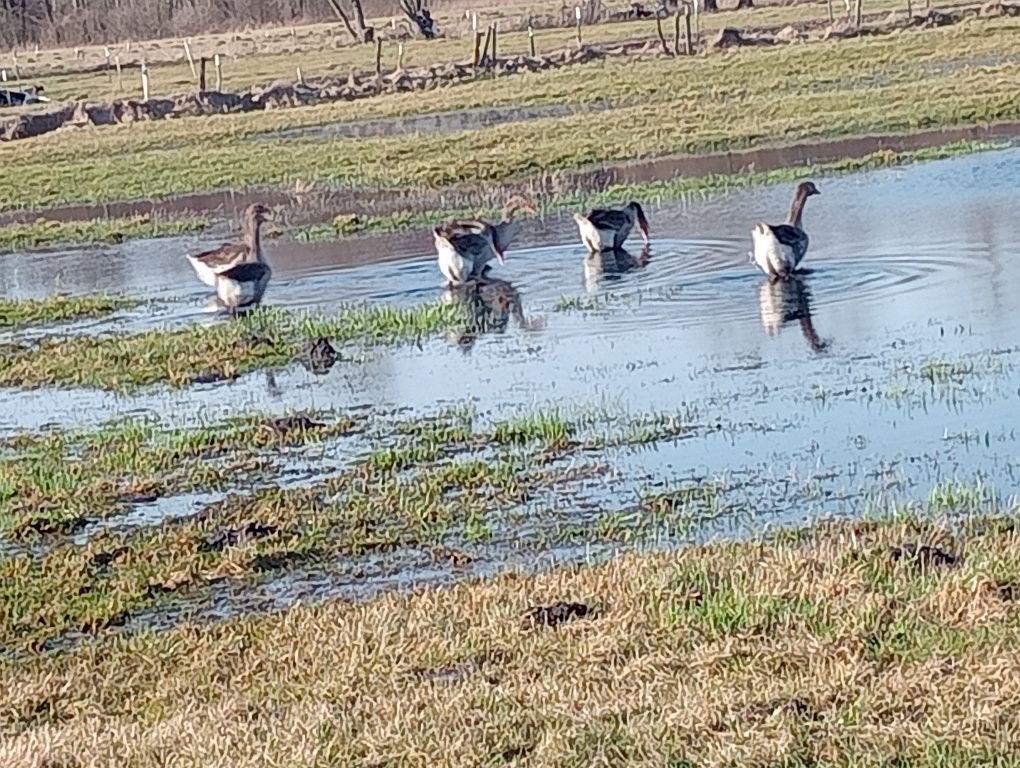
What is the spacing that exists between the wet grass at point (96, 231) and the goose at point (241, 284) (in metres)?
8.02

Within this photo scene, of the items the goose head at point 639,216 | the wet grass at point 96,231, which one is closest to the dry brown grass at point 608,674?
the goose head at point 639,216

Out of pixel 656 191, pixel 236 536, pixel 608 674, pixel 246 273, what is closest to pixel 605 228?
pixel 246 273

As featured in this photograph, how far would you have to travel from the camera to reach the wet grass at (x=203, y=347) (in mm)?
14344

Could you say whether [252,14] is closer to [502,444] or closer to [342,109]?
[342,109]

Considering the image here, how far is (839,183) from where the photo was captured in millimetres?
22984

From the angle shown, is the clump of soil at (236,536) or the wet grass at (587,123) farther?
the wet grass at (587,123)

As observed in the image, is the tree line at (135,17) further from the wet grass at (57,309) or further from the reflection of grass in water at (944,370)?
the reflection of grass in water at (944,370)

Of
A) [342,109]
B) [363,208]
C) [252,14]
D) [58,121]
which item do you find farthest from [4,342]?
[252,14]

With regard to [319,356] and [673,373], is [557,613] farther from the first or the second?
[319,356]

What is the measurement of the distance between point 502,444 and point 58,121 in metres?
38.3

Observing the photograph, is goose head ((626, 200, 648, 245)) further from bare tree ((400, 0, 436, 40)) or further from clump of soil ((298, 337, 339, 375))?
bare tree ((400, 0, 436, 40))

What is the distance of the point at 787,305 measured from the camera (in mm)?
15141

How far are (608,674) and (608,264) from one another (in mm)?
11872

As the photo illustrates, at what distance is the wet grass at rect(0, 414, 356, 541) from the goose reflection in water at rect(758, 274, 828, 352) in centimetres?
380
